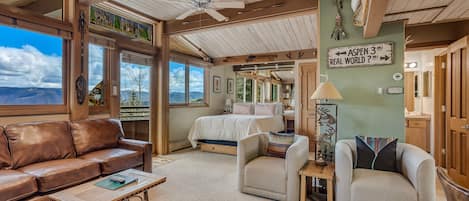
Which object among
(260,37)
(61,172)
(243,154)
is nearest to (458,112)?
(243,154)

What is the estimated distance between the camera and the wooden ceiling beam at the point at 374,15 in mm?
2011

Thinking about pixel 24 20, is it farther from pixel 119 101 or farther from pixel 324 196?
pixel 324 196

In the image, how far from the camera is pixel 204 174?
154 inches

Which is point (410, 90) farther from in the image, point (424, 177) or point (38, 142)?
point (38, 142)

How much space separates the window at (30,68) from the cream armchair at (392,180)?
12.2 ft

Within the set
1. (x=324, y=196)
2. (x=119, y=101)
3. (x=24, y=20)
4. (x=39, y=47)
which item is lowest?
(x=324, y=196)

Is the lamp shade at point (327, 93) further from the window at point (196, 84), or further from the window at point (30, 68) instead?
the window at point (196, 84)

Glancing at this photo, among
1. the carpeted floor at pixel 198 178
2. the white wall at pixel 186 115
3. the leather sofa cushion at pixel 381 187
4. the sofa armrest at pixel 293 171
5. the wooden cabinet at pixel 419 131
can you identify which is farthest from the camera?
the white wall at pixel 186 115

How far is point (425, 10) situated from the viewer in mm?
2623

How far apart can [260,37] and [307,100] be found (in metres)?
1.80

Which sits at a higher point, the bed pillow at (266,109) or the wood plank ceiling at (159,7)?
the wood plank ceiling at (159,7)

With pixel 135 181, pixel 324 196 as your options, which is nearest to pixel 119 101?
pixel 135 181

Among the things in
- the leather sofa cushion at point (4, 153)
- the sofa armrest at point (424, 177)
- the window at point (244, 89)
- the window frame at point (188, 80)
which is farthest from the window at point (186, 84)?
the sofa armrest at point (424, 177)

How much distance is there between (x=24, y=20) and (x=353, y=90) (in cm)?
421
